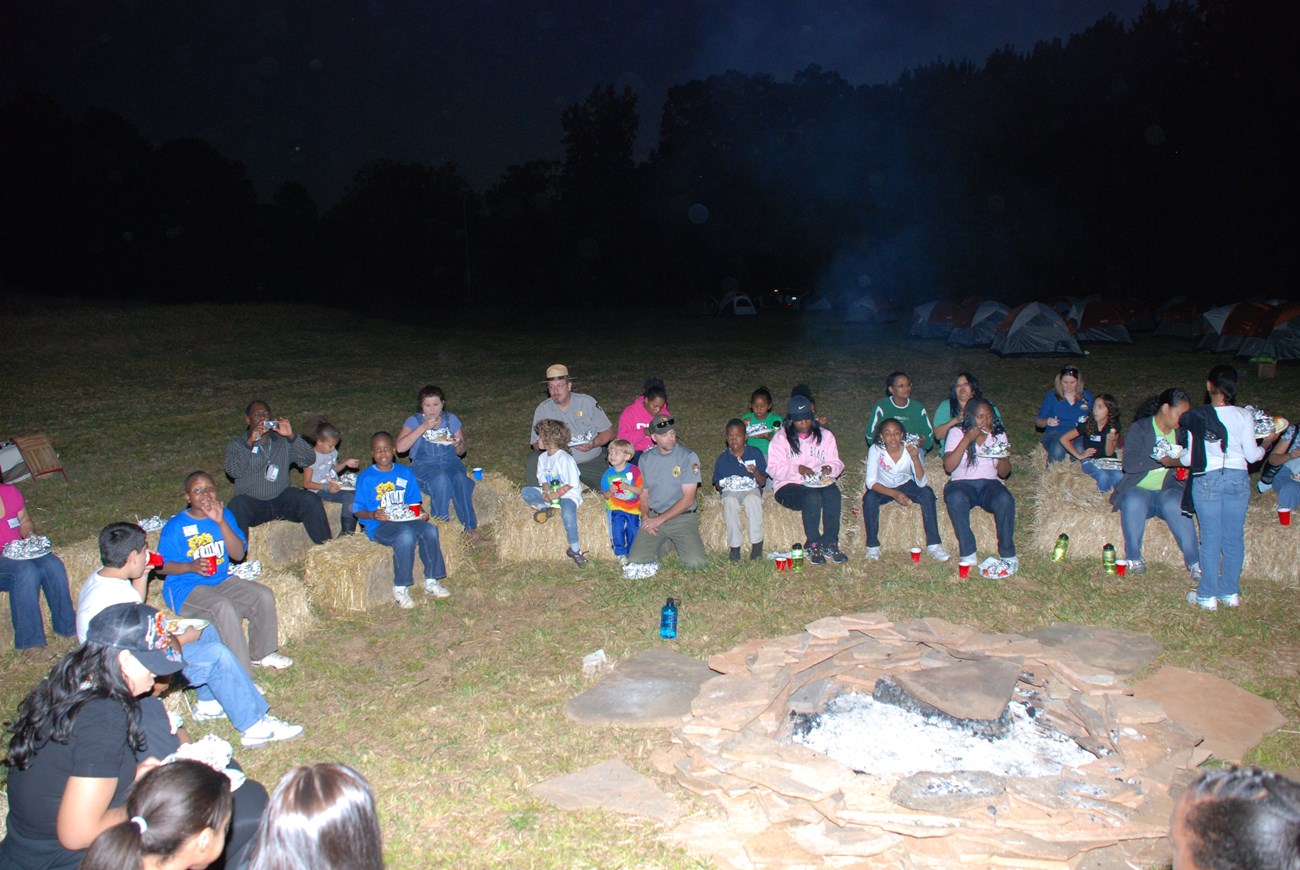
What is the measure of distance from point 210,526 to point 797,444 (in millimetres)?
5030

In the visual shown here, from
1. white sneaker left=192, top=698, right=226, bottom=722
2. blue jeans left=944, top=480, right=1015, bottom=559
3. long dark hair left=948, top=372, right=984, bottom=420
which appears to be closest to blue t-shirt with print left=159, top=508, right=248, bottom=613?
white sneaker left=192, top=698, right=226, bottom=722

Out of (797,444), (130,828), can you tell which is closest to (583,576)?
(797,444)

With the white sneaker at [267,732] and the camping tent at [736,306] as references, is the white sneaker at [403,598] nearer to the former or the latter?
the white sneaker at [267,732]

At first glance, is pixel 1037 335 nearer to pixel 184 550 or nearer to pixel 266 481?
pixel 266 481

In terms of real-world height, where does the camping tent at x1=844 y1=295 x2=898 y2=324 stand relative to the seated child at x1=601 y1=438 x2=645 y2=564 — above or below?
above

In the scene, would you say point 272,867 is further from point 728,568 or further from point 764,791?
point 728,568

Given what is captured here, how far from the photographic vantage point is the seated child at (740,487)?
26.8ft

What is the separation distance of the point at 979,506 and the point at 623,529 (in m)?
3.26

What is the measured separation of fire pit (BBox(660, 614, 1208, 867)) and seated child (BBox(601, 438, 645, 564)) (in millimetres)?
2511

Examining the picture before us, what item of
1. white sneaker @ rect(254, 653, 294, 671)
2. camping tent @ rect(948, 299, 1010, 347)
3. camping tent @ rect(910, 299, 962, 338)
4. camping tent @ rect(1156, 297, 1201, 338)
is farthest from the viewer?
camping tent @ rect(910, 299, 962, 338)

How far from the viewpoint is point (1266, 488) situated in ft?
26.9

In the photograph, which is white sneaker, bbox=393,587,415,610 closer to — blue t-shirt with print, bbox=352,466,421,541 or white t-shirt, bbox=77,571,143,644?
blue t-shirt with print, bbox=352,466,421,541

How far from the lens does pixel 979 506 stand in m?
7.96

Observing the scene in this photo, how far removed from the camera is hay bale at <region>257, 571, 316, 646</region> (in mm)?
6434
